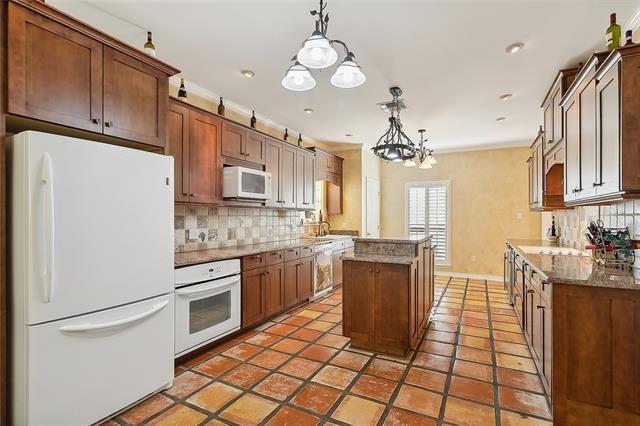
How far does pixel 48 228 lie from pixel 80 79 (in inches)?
37.3

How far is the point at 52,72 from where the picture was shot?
1.81 meters

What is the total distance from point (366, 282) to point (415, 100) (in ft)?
7.76

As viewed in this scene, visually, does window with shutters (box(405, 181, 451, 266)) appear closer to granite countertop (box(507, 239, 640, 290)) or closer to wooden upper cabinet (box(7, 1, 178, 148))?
granite countertop (box(507, 239, 640, 290))

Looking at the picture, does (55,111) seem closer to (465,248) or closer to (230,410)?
(230,410)

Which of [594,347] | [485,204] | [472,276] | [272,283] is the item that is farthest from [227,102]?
[472,276]

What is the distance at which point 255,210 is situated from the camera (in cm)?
444

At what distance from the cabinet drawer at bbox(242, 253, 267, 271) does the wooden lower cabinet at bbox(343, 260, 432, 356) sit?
101cm

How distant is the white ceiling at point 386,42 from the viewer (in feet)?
7.12

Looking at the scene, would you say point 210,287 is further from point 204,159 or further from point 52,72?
point 52,72

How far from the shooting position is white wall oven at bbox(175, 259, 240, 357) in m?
2.61

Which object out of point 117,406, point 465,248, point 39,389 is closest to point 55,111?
point 39,389

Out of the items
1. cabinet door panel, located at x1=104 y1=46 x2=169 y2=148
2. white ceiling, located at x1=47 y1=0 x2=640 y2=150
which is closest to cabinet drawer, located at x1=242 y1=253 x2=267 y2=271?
cabinet door panel, located at x1=104 y1=46 x2=169 y2=148

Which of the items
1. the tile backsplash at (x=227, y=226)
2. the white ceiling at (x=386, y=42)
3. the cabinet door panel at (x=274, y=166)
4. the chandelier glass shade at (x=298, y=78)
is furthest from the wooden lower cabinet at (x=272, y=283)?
the white ceiling at (x=386, y=42)

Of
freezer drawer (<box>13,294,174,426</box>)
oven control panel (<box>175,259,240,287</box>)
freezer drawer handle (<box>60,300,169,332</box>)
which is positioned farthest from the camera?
oven control panel (<box>175,259,240,287</box>)
